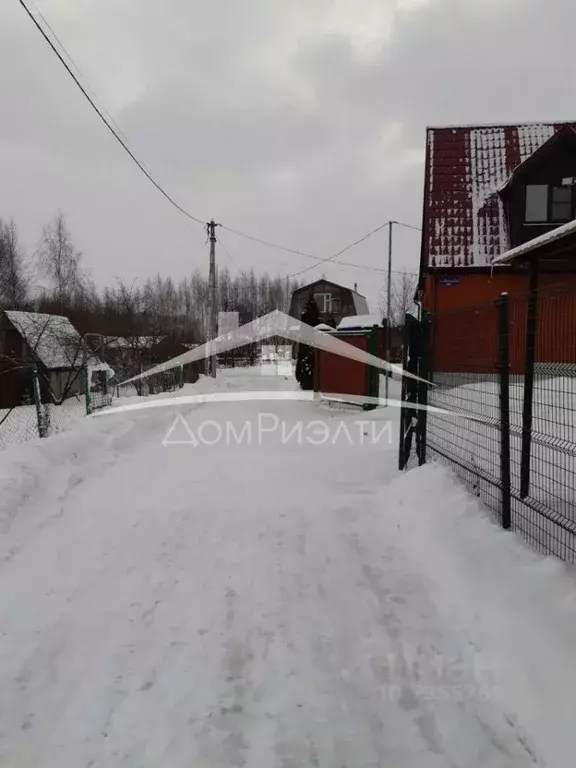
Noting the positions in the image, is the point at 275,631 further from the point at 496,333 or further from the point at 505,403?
the point at 496,333

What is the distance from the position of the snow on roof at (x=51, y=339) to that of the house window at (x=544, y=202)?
1696 centimetres

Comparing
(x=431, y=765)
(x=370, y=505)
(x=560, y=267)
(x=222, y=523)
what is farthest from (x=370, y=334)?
(x=431, y=765)

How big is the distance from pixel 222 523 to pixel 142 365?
16934 millimetres

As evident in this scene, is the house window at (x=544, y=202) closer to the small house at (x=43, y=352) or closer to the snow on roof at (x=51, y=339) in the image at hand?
the small house at (x=43, y=352)

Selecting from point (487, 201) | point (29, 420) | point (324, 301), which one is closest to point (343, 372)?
point (487, 201)

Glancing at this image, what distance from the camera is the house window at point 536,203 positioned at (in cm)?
1553

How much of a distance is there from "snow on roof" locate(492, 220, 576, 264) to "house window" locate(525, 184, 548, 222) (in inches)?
486

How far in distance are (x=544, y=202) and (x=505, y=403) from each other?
47.5 feet

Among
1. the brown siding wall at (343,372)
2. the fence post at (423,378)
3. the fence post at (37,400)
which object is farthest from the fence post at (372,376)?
the fence post at (37,400)

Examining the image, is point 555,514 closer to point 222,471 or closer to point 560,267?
point 222,471

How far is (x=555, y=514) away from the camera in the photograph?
3.44 meters

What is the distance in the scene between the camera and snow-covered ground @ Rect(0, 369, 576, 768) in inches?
82.7

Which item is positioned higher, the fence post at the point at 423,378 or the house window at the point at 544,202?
the house window at the point at 544,202

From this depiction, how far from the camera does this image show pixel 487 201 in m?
16.5
